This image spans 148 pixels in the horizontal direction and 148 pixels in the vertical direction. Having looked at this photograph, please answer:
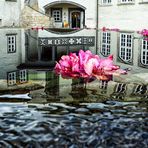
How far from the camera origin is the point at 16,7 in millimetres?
28812

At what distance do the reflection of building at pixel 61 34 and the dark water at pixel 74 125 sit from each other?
15504 millimetres

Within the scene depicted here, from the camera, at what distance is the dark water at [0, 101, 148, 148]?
56.0 inches

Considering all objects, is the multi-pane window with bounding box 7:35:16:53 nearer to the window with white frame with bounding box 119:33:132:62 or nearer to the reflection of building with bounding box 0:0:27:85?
the reflection of building with bounding box 0:0:27:85

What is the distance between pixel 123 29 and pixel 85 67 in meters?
22.4

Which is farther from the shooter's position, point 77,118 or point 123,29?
point 123,29

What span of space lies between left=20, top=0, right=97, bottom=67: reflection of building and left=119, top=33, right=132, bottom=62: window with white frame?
5.64 ft

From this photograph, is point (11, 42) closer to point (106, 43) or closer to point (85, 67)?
point (106, 43)

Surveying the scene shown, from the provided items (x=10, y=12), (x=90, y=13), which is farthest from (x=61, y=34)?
(x=10, y=12)

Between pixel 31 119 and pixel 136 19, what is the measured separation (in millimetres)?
21671

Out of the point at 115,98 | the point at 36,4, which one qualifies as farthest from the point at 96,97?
the point at 36,4

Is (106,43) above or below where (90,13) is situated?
below

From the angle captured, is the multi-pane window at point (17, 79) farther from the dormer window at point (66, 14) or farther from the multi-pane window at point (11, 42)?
the dormer window at point (66, 14)

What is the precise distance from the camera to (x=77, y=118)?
1770 millimetres

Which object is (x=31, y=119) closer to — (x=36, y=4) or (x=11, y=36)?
A: (x=11, y=36)
